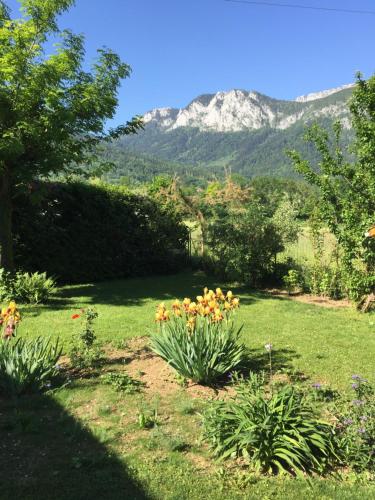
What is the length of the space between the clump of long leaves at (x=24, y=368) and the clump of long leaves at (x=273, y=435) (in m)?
1.91

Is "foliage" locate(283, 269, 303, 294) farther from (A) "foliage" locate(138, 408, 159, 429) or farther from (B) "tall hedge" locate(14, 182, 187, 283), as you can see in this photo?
(A) "foliage" locate(138, 408, 159, 429)

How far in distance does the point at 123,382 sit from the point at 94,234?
8.74 m

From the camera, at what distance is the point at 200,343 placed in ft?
14.7

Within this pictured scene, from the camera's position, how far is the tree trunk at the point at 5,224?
31.3ft

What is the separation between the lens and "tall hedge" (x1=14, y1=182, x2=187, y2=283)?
11.3 metres

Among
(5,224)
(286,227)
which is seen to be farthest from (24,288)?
(286,227)

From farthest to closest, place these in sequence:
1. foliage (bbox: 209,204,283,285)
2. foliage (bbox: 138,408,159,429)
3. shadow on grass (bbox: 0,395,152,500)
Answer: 1. foliage (bbox: 209,204,283,285)
2. foliage (bbox: 138,408,159,429)
3. shadow on grass (bbox: 0,395,152,500)

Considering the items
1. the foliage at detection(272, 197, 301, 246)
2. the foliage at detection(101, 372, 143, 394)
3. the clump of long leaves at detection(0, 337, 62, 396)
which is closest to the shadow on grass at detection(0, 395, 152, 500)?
the clump of long leaves at detection(0, 337, 62, 396)

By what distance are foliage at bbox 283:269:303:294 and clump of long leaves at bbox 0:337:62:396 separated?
24.4ft

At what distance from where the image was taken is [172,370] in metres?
4.83

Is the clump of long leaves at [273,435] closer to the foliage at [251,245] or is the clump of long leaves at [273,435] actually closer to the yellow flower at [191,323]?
the yellow flower at [191,323]

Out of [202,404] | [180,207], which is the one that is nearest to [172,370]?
[202,404]

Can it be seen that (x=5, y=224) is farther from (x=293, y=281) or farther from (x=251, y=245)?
(x=293, y=281)

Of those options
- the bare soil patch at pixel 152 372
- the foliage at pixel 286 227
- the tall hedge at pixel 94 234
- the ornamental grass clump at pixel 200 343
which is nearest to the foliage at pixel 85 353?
the bare soil patch at pixel 152 372
